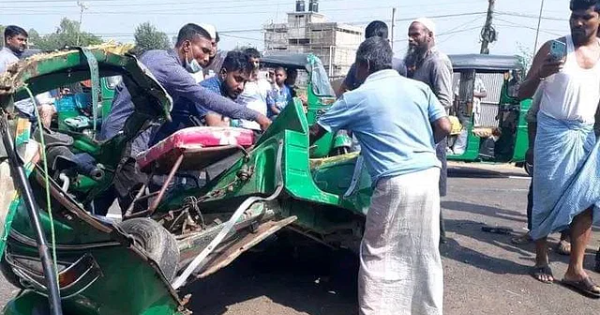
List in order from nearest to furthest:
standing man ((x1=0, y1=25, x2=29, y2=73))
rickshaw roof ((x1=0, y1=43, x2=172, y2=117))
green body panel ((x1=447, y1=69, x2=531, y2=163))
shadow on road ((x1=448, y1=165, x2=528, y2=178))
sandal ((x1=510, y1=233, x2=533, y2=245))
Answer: rickshaw roof ((x1=0, y1=43, x2=172, y2=117)) < sandal ((x1=510, y1=233, x2=533, y2=245)) < standing man ((x1=0, y1=25, x2=29, y2=73)) < green body panel ((x1=447, y1=69, x2=531, y2=163)) < shadow on road ((x1=448, y1=165, x2=528, y2=178))

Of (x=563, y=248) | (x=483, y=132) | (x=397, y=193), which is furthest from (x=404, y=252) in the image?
(x=483, y=132)

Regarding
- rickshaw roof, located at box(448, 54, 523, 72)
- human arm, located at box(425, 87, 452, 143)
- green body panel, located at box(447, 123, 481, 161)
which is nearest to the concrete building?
rickshaw roof, located at box(448, 54, 523, 72)

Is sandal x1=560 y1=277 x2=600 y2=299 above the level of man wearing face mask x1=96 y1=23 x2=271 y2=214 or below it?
below

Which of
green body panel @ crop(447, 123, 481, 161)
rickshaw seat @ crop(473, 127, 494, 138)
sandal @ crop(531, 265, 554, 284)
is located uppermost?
sandal @ crop(531, 265, 554, 284)

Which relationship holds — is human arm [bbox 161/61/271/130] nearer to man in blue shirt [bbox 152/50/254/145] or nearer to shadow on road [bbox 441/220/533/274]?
man in blue shirt [bbox 152/50/254/145]

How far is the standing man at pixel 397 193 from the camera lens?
3.48 metres

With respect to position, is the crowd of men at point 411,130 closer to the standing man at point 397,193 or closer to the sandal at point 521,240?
the standing man at point 397,193

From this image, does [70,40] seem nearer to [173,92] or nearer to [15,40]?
[15,40]

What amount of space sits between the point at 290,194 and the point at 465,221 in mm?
3666

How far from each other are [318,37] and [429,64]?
29459 mm

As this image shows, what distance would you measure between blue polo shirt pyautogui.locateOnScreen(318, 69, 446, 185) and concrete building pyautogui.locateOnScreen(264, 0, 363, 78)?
27.6 m

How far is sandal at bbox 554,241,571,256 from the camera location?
17.3 feet

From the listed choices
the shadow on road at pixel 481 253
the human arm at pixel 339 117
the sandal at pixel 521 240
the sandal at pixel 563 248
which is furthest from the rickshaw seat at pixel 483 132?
the human arm at pixel 339 117

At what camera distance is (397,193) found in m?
3.46
